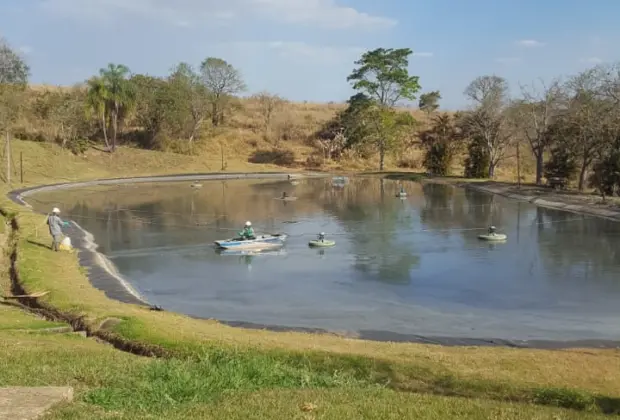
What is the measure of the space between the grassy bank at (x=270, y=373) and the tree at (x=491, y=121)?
2507 inches

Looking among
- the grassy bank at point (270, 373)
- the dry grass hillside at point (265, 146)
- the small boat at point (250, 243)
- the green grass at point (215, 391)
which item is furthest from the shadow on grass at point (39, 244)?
the dry grass hillside at point (265, 146)

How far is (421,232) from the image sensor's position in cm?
4509

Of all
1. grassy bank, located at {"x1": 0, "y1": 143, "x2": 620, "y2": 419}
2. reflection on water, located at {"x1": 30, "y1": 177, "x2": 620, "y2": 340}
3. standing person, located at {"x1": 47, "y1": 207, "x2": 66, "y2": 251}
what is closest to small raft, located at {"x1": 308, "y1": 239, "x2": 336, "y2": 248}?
reflection on water, located at {"x1": 30, "y1": 177, "x2": 620, "y2": 340}

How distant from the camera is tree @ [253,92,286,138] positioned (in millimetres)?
119688

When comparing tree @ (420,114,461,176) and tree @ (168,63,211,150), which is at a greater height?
tree @ (168,63,211,150)

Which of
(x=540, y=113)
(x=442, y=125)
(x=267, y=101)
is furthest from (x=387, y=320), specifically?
(x=267, y=101)

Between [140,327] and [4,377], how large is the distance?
7617 millimetres

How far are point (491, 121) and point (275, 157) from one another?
38.0 metres

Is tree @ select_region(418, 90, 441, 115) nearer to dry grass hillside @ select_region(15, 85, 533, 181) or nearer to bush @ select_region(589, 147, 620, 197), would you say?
dry grass hillside @ select_region(15, 85, 533, 181)

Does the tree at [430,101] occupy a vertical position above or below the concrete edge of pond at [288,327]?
above

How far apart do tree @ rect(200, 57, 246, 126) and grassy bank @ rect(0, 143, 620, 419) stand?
9387 cm

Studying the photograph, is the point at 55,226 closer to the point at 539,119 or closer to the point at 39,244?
the point at 39,244

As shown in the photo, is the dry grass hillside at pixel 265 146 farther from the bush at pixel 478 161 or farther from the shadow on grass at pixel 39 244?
the shadow on grass at pixel 39 244

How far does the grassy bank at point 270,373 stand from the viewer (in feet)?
29.7
